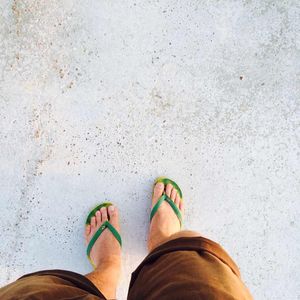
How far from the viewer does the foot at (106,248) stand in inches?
58.1

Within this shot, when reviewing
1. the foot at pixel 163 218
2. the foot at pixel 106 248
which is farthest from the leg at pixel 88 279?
the foot at pixel 163 218

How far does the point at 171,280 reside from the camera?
102 centimetres

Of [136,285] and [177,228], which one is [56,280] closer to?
[136,285]

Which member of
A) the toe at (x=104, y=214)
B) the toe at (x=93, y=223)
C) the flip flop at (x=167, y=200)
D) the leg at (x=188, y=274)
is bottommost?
the leg at (x=188, y=274)

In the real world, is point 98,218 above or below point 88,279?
above

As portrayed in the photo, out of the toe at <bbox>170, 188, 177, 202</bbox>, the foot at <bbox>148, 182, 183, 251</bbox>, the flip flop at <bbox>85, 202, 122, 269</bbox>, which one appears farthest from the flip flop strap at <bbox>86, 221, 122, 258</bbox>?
the toe at <bbox>170, 188, 177, 202</bbox>

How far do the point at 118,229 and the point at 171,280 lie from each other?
1.88 feet

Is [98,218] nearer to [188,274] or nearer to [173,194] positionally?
[173,194]

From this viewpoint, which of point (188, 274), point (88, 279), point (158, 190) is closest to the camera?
point (188, 274)

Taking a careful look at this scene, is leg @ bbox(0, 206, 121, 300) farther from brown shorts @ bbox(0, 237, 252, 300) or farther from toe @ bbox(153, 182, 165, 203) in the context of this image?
toe @ bbox(153, 182, 165, 203)

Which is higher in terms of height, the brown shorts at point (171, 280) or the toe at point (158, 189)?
the toe at point (158, 189)

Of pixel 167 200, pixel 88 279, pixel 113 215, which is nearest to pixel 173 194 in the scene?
pixel 167 200

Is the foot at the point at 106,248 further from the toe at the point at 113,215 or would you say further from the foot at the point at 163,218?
the foot at the point at 163,218

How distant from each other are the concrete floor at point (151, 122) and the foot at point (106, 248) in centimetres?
5
